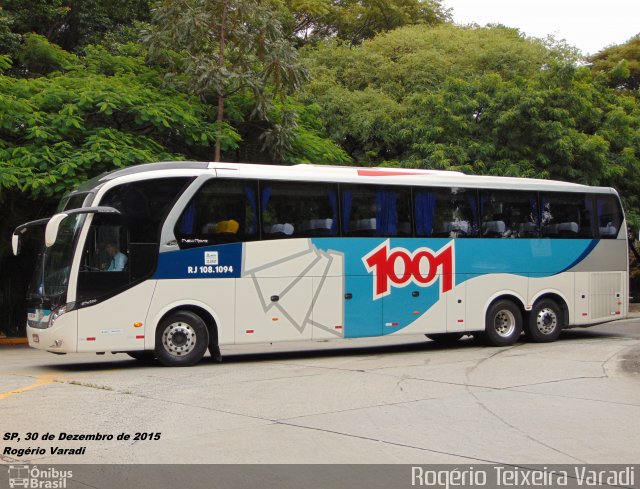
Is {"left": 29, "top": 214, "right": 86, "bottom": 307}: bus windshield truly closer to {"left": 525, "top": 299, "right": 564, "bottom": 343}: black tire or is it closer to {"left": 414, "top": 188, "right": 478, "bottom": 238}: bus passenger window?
{"left": 414, "top": 188, "right": 478, "bottom": 238}: bus passenger window

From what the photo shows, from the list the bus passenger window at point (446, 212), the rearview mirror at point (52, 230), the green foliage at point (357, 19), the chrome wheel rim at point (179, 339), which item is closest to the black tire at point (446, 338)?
the bus passenger window at point (446, 212)

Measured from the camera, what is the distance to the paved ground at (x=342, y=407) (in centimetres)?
793

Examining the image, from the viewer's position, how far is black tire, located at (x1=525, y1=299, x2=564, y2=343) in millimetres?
19078

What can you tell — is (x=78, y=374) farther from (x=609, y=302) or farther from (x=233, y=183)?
(x=609, y=302)

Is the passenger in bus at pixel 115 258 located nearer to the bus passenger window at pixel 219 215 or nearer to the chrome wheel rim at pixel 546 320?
the bus passenger window at pixel 219 215

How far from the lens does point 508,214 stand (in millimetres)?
18594

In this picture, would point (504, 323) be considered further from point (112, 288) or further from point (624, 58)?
point (624, 58)

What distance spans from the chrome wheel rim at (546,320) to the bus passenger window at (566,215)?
1.69 m

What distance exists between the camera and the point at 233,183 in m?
15.4

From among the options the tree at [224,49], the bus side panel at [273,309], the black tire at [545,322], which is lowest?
the black tire at [545,322]

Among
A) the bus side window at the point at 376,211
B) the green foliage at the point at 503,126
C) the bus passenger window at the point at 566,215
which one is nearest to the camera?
the bus side window at the point at 376,211

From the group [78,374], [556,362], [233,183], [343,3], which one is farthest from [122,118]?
[343,3]

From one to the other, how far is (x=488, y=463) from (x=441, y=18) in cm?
4581

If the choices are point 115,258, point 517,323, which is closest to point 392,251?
point 517,323
